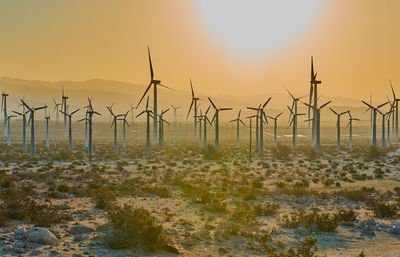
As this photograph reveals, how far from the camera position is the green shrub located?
47.3ft

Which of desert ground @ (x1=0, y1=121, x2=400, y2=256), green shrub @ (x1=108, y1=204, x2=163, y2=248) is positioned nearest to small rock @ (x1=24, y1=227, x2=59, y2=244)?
desert ground @ (x1=0, y1=121, x2=400, y2=256)

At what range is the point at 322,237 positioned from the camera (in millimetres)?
17750

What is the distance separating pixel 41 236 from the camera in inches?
542

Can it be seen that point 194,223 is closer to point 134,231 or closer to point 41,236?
point 134,231

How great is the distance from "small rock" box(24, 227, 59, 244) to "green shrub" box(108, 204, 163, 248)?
2262 mm

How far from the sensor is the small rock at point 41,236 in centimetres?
Answer: 1368

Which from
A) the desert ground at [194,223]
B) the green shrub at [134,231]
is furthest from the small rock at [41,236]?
the green shrub at [134,231]

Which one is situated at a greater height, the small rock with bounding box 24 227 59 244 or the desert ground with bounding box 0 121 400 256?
the small rock with bounding box 24 227 59 244

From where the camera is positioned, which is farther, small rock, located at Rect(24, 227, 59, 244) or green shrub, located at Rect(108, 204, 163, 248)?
green shrub, located at Rect(108, 204, 163, 248)

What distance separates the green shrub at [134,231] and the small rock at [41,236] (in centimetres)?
226

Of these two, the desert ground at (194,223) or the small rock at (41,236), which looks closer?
the small rock at (41,236)

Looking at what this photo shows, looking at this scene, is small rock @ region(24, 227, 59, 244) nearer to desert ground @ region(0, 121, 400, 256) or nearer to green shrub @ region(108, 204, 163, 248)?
desert ground @ region(0, 121, 400, 256)

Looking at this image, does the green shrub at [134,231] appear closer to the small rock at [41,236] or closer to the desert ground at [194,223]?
the desert ground at [194,223]

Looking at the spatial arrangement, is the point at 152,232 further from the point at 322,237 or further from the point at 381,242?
the point at 381,242
